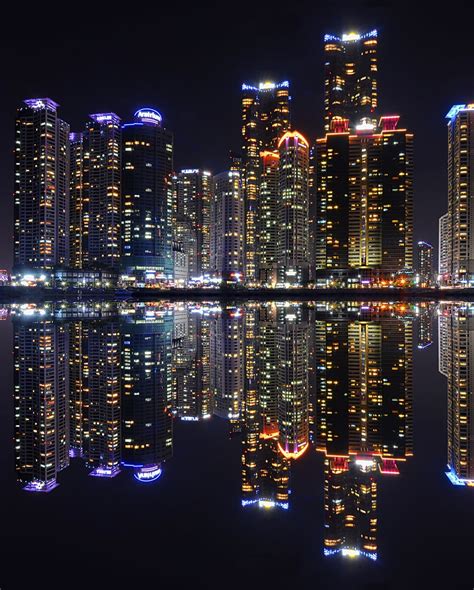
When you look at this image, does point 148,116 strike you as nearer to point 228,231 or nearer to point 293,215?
point 228,231

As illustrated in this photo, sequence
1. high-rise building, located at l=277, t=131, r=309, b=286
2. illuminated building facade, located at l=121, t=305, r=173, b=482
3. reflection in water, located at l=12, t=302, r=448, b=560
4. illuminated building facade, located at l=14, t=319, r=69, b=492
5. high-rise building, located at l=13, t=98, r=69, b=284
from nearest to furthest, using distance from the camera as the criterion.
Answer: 1. reflection in water, located at l=12, t=302, r=448, b=560
2. illuminated building facade, located at l=14, t=319, r=69, b=492
3. illuminated building facade, located at l=121, t=305, r=173, b=482
4. high-rise building, located at l=13, t=98, r=69, b=284
5. high-rise building, located at l=277, t=131, r=309, b=286

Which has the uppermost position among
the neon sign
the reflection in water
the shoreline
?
the neon sign

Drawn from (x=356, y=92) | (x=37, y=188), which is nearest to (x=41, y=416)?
(x=37, y=188)

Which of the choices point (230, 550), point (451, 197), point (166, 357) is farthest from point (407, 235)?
point (230, 550)

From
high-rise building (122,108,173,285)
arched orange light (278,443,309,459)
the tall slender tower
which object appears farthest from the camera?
high-rise building (122,108,173,285)

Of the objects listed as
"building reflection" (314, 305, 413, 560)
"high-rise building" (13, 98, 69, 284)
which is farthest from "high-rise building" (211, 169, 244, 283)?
"building reflection" (314, 305, 413, 560)

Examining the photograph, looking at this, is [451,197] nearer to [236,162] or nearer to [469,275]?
[469,275]

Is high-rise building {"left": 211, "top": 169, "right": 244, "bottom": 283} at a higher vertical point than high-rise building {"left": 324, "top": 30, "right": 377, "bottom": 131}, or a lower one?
lower

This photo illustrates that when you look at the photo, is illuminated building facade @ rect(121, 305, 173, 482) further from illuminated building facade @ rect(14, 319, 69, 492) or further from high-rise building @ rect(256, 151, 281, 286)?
high-rise building @ rect(256, 151, 281, 286)
